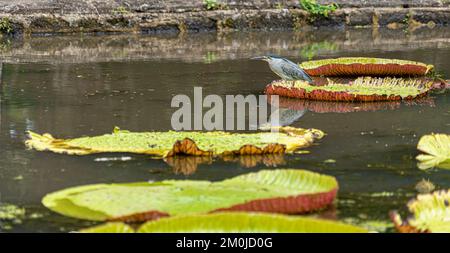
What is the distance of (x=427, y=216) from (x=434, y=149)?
4.45ft

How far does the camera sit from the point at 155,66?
941 centimetres

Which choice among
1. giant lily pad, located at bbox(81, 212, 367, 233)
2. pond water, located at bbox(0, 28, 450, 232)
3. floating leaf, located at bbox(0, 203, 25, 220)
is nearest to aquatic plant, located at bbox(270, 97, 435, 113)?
pond water, located at bbox(0, 28, 450, 232)

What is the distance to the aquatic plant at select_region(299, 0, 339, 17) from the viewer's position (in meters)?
14.9

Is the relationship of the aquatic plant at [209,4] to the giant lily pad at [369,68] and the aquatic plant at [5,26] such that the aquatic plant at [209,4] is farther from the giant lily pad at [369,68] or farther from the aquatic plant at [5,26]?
the giant lily pad at [369,68]

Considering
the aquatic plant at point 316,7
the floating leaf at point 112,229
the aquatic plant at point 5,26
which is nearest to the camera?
the floating leaf at point 112,229

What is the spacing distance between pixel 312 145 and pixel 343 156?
32cm

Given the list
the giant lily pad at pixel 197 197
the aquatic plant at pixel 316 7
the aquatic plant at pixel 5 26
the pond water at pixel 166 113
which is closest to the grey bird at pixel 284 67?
the pond water at pixel 166 113

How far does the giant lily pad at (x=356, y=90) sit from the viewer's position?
6.88 metres

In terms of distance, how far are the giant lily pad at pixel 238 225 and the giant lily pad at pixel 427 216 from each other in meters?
0.24

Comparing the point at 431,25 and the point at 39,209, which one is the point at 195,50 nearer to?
the point at 431,25

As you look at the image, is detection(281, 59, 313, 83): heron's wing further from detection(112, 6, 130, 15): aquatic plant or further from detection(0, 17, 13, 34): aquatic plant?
detection(112, 6, 130, 15): aquatic plant

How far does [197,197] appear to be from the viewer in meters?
3.75

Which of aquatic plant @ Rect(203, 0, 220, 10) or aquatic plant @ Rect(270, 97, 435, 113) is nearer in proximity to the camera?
aquatic plant @ Rect(270, 97, 435, 113)

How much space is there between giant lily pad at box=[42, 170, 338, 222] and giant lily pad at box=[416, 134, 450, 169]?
1.13 metres
